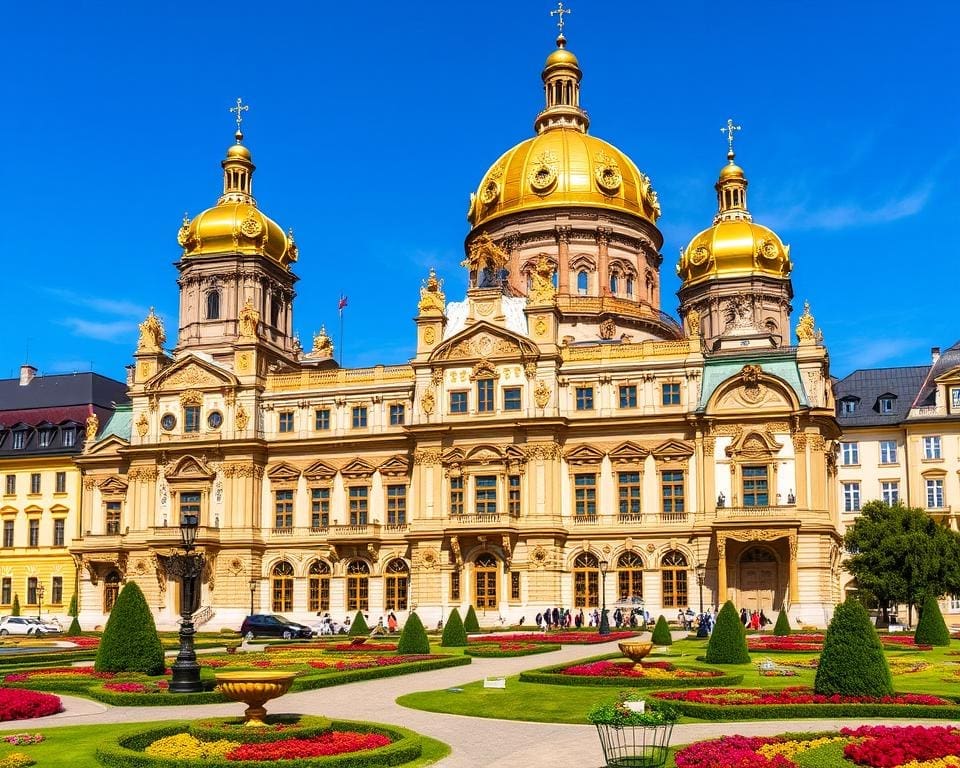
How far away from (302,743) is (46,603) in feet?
251

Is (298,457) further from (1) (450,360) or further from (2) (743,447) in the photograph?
(2) (743,447)

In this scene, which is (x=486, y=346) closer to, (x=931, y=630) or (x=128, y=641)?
(x=931, y=630)

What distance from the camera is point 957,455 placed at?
85250mm

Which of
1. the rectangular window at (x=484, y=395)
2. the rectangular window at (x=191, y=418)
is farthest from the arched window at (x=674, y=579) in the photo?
the rectangular window at (x=191, y=418)

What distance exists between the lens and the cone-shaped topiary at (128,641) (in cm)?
3628

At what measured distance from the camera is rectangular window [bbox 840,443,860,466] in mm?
88938

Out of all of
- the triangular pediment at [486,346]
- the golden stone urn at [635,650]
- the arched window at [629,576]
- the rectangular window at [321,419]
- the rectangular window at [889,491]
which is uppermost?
the triangular pediment at [486,346]

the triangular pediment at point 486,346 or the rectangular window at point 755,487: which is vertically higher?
the triangular pediment at point 486,346

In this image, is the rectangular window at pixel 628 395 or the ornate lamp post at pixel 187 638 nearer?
the ornate lamp post at pixel 187 638

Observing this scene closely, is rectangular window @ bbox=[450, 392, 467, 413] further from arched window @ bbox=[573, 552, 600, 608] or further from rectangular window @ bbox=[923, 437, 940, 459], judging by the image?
rectangular window @ bbox=[923, 437, 940, 459]

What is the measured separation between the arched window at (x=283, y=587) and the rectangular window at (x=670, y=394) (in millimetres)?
27305

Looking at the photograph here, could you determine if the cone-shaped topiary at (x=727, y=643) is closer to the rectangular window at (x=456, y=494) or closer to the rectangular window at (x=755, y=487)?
the rectangular window at (x=755, y=487)

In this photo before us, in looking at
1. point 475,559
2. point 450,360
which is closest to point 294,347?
point 450,360

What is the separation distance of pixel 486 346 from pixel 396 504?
1219 cm
